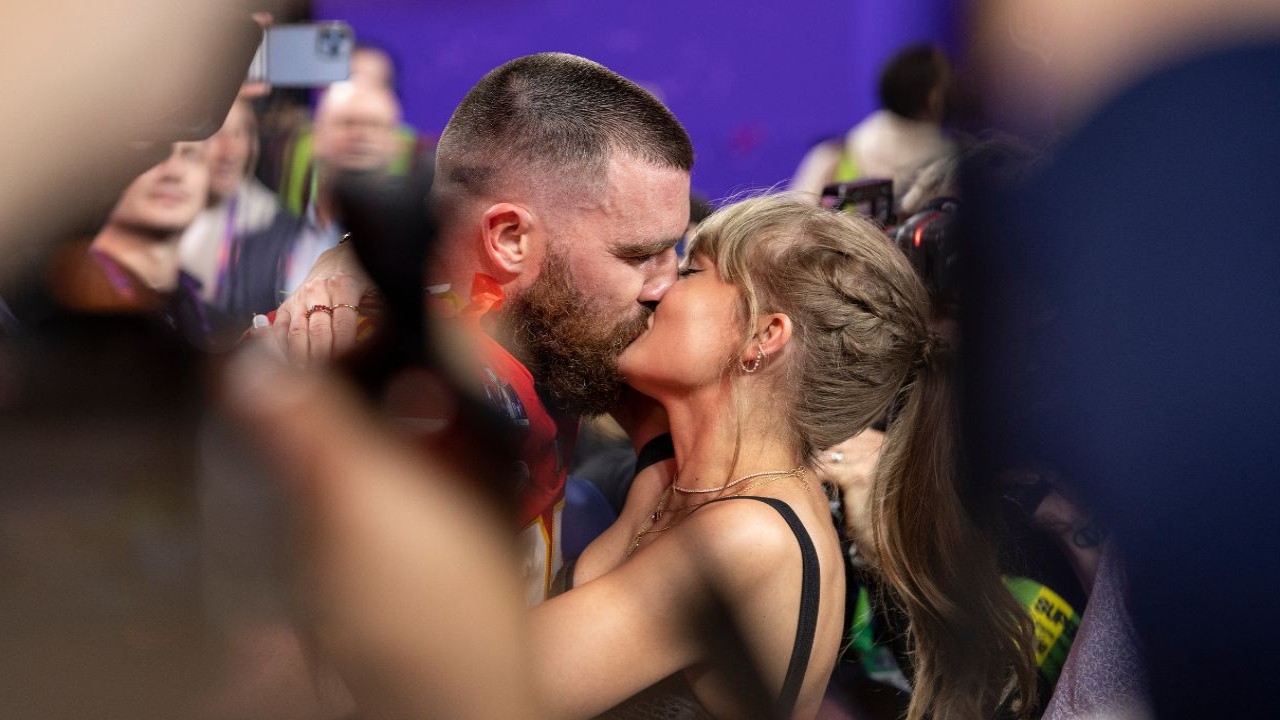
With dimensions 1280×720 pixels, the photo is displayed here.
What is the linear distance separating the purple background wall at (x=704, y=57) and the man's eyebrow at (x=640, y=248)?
11.0ft

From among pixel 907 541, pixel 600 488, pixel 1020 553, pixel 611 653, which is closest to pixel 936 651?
pixel 907 541

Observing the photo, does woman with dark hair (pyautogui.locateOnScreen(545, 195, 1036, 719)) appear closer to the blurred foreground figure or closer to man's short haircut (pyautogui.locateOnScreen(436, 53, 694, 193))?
man's short haircut (pyautogui.locateOnScreen(436, 53, 694, 193))

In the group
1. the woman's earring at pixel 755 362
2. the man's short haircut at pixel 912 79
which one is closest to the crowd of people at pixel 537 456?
the woman's earring at pixel 755 362

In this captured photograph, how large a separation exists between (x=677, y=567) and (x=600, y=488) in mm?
1060

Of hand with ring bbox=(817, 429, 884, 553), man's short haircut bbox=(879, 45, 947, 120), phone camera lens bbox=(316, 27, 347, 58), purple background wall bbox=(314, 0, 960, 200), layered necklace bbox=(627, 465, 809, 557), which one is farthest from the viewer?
purple background wall bbox=(314, 0, 960, 200)

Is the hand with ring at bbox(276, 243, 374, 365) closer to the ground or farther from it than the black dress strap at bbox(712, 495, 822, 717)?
farther from it

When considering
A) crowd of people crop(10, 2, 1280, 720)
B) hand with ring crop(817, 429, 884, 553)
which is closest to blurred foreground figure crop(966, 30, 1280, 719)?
crowd of people crop(10, 2, 1280, 720)

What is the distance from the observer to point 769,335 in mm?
1689

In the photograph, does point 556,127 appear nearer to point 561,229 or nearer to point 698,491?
point 561,229

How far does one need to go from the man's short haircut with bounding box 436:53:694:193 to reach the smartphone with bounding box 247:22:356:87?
31 centimetres

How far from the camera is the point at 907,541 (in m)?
1.74

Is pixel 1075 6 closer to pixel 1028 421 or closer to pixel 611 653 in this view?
pixel 1028 421

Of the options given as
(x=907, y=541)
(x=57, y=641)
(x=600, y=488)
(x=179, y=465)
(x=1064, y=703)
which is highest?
(x=179, y=465)

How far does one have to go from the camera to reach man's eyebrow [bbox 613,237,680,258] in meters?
1.74
